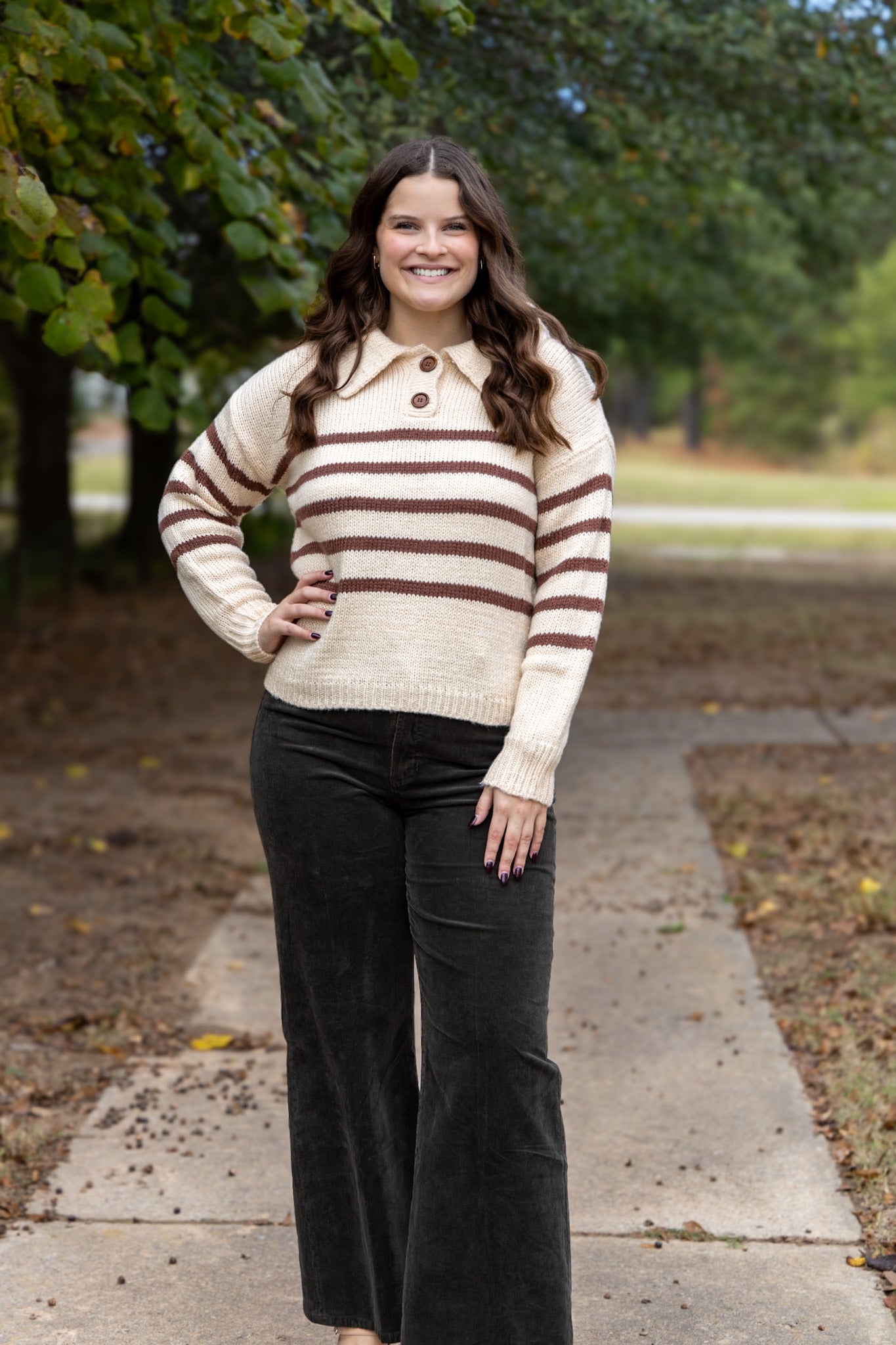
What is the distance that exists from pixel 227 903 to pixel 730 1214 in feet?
9.74

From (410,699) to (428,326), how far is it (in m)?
0.62

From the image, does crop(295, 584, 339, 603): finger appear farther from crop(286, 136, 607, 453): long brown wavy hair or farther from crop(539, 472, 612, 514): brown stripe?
crop(539, 472, 612, 514): brown stripe

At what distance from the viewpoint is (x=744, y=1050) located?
446 centimetres

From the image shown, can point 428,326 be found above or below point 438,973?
above

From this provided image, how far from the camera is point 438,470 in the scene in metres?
2.54

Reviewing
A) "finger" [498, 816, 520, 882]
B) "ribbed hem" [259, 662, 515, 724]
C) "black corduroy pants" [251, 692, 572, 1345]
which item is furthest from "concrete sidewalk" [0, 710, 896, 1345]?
"ribbed hem" [259, 662, 515, 724]

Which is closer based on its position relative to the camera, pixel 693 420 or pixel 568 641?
pixel 568 641

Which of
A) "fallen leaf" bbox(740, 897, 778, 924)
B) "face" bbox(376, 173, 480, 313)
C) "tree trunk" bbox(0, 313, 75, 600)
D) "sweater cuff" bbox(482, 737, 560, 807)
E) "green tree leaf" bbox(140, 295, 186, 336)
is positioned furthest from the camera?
"tree trunk" bbox(0, 313, 75, 600)

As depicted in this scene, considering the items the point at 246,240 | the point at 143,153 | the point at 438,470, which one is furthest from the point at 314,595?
the point at 143,153

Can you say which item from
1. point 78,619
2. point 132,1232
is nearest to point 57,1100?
point 132,1232

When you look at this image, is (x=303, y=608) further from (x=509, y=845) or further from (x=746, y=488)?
(x=746, y=488)

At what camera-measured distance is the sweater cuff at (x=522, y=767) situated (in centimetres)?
251

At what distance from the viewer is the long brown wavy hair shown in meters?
2.56

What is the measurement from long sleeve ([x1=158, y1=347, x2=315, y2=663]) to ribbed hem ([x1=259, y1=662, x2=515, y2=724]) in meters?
0.22
